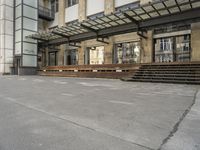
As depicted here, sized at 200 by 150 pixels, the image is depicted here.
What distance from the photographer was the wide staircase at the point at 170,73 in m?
11.6

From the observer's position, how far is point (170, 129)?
10.4 ft

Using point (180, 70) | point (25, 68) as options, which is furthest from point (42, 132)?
point (25, 68)

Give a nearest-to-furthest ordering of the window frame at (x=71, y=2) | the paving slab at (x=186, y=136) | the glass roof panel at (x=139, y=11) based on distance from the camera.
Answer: the paving slab at (x=186, y=136), the glass roof panel at (x=139, y=11), the window frame at (x=71, y=2)

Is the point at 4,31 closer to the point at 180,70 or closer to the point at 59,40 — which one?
the point at 59,40

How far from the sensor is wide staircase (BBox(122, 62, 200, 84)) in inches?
458

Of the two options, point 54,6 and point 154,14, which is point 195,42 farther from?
point 54,6

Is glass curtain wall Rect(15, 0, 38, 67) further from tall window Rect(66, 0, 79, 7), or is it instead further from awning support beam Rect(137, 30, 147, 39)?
awning support beam Rect(137, 30, 147, 39)

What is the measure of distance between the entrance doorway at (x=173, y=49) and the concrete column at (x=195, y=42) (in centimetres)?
67

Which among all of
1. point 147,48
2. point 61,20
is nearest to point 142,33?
point 147,48

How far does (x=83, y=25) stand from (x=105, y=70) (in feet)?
16.0

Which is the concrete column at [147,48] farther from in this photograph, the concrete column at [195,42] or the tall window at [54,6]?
the tall window at [54,6]

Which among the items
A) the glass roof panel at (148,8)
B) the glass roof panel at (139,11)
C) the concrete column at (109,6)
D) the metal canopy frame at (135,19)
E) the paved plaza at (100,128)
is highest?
the concrete column at (109,6)

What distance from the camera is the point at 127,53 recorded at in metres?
20.0

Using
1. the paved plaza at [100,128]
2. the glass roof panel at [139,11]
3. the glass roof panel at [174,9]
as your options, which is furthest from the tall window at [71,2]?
the paved plaza at [100,128]
